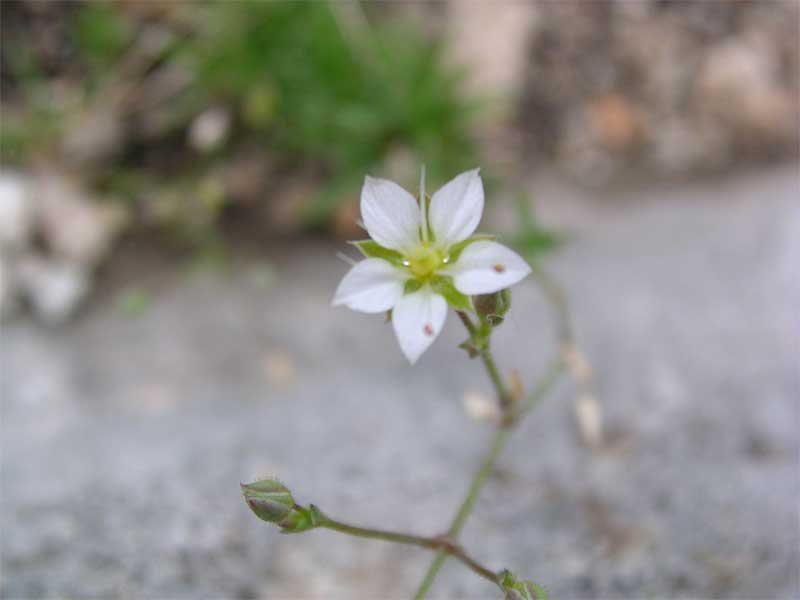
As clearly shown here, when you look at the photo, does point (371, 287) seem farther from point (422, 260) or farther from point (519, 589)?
point (519, 589)

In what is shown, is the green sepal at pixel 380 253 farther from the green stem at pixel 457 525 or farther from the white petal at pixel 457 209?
the green stem at pixel 457 525

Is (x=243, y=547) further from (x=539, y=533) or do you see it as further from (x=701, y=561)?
(x=701, y=561)

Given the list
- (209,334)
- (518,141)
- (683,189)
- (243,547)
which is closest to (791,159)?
(683,189)

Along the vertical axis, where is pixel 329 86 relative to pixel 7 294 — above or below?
above

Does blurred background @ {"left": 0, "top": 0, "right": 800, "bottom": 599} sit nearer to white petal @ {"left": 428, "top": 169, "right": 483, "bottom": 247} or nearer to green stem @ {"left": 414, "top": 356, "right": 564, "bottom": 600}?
green stem @ {"left": 414, "top": 356, "right": 564, "bottom": 600}

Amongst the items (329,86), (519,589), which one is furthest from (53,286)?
(519,589)

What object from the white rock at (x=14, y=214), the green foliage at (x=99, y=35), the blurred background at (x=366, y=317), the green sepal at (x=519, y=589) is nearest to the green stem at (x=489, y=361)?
the blurred background at (x=366, y=317)


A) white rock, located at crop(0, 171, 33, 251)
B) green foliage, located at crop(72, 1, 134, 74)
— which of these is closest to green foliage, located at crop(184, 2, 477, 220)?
green foliage, located at crop(72, 1, 134, 74)
